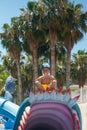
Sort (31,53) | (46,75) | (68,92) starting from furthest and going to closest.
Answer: (31,53) → (46,75) → (68,92)

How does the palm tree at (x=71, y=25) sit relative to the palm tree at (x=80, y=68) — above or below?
above

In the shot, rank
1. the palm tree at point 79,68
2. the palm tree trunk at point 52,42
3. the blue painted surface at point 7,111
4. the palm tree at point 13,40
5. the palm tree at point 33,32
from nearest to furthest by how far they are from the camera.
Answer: the blue painted surface at point 7,111, the palm tree trunk at point 52,42, the palm tree at point 33,32, the palm tree at point 13,40, the palm tree at point 79,68

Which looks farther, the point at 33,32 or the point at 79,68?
the point at 79,68

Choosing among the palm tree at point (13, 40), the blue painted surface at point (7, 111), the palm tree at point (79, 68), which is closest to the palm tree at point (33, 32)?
the palm tree at point (13, 40)

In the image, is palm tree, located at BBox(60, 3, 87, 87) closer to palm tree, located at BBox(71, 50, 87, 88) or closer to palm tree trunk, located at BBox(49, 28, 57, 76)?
palm tree trunk, located at BBox(49, 28, 57, 76)

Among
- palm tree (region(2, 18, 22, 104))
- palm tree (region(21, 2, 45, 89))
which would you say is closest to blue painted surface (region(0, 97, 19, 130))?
palm tree (region(21, 2, 45, 89))

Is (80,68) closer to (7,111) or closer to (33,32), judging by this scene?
(33,32)

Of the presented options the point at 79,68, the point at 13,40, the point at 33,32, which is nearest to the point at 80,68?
the point at 79,68

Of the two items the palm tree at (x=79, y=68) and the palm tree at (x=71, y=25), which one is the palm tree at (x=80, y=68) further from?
the palm tree at (x=71, y=25)

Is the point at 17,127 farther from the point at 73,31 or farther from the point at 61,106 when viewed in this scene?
the point at 73,31

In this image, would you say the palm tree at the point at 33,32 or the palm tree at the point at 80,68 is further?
the palm tree at the point at 80,68

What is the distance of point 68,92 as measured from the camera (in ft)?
22.1

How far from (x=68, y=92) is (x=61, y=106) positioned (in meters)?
0.26

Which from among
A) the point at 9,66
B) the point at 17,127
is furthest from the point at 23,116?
the point at 9,66
